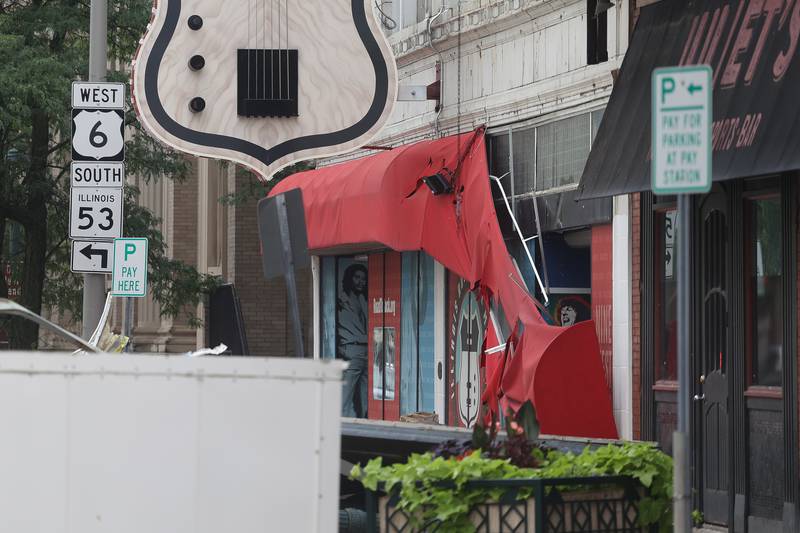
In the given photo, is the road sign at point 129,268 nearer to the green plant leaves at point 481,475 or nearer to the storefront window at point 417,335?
the storefront window at point 417,335

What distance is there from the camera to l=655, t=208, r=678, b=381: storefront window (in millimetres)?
13406

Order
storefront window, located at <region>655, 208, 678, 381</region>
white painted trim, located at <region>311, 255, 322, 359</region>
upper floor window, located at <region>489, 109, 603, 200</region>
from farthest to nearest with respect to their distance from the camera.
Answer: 1. white painted trim, located at <region>311, 255, 322, 359</region>
2. upper floor window, located at <region>489, 109, 603, 200</region>
3. storefront window, located at <region>655, 208, 678, 381</region>

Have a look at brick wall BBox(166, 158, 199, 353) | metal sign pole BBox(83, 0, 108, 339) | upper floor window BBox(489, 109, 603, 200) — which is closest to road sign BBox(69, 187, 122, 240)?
metal sign pole BBox(83, 0, 108, 339)

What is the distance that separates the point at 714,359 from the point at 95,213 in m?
6.72

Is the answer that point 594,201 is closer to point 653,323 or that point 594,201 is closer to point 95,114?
point 653,323

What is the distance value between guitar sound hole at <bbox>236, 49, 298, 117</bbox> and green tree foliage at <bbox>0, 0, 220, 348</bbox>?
5.67 metres

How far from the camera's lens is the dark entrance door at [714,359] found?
12.4 meters

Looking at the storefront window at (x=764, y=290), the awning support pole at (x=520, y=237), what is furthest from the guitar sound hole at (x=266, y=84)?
the storefront window at (x=764, y=290)

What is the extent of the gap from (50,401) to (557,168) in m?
9.50

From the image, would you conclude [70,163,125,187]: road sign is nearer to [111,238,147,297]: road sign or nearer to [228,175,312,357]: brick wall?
[111,238,147,297]: road sign

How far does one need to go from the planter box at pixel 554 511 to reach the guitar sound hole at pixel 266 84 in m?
10.4

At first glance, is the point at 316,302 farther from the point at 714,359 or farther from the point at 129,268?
the point at 714,359

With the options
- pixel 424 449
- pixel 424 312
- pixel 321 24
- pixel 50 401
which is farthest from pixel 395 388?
pixel 50 401

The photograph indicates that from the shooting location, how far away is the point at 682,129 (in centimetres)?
714
